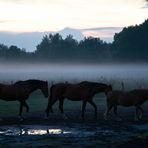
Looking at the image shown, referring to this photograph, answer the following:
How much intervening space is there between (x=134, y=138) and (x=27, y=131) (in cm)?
399

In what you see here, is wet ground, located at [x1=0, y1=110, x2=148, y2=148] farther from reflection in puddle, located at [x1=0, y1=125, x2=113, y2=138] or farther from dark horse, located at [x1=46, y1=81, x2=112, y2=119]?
dark horse, located at [x1=46, y1=81, x2=112, y2=119]

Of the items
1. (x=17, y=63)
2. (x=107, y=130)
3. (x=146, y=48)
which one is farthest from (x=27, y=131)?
(x=17, y=63)

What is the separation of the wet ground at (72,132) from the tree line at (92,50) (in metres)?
88.6

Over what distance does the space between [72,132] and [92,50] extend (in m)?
119

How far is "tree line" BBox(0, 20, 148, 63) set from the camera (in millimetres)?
107688

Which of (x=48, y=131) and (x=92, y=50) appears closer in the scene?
(x=48, y=131)

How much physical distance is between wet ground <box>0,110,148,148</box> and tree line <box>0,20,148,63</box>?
88552 mm

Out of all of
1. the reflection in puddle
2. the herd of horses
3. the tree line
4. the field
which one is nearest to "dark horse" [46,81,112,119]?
→ the herd of horses

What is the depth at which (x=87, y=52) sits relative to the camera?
134375 millimetres

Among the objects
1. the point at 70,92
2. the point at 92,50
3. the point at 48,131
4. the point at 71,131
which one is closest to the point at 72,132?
the point at 71,131

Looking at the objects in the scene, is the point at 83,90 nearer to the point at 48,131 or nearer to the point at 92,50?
the point at 48,131

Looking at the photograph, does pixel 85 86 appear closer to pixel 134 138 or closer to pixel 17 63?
pixel 134 138

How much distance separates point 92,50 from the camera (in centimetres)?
13338

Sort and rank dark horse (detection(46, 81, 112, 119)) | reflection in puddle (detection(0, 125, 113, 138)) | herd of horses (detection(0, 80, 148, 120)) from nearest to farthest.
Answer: reflection in puddle (detection(0, 125, 113, 138))
herd of horses (detection(0, 80, 148, 120))
dark horse (detection(46, 81, 112, 119))
